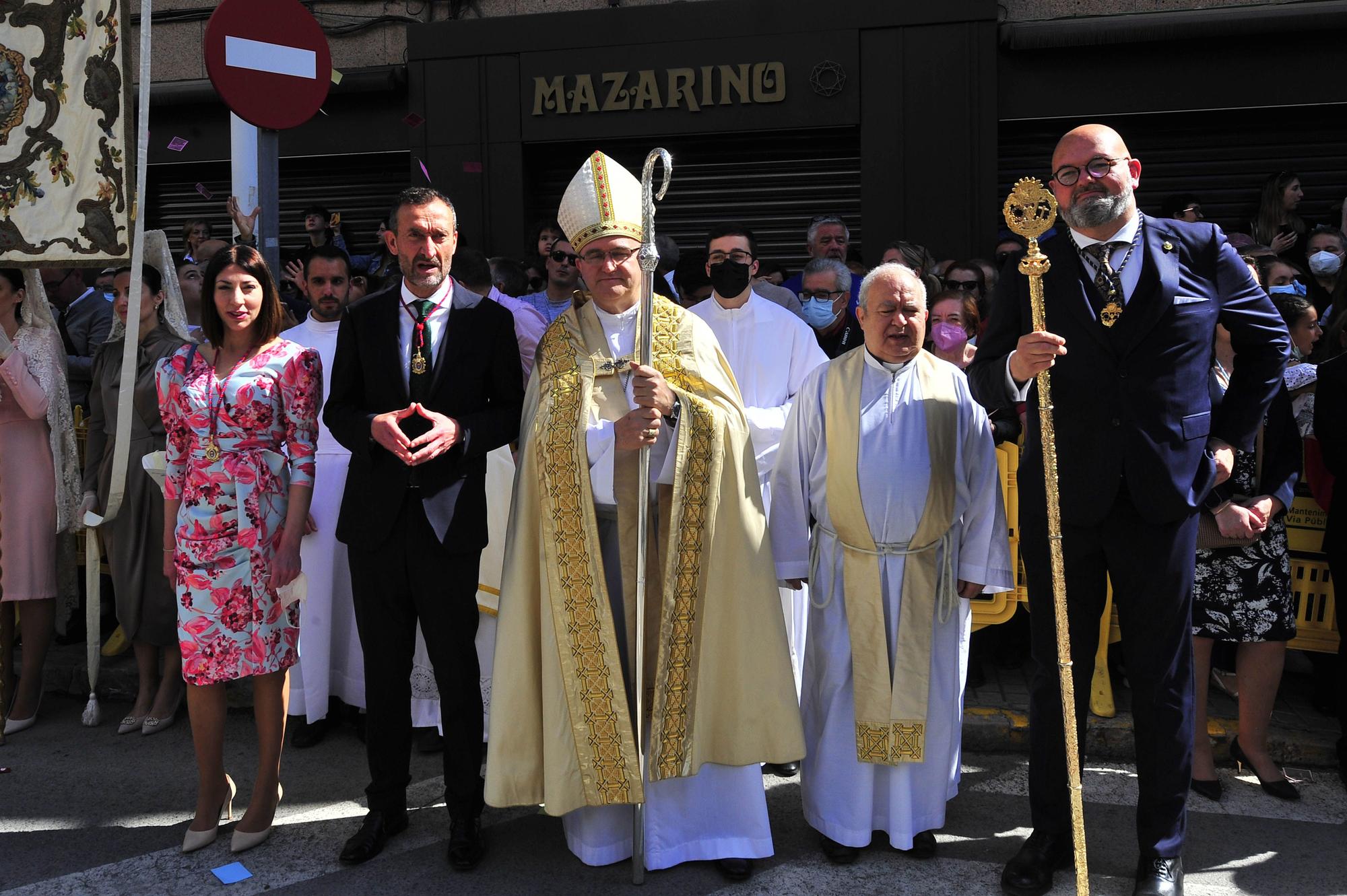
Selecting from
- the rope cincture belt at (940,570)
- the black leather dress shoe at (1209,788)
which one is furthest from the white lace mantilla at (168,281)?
the black leather dress shoe at (1209,788)

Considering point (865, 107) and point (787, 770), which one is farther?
point (865, 107)

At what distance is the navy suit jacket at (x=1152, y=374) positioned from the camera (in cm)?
355

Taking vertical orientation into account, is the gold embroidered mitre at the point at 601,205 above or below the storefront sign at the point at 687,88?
below

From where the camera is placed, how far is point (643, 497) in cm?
380

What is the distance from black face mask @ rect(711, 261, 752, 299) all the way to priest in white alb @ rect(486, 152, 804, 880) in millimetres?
1202

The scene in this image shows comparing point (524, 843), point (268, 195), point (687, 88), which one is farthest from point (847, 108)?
point (524, 843)

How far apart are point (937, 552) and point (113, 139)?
3.89 meters

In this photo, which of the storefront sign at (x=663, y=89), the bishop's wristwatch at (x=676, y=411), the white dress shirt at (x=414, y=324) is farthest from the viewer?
the storefront sign at (x=663, y=89)

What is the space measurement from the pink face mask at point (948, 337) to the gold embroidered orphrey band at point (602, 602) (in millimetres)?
1915

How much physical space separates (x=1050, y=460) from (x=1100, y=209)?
2.49 ft

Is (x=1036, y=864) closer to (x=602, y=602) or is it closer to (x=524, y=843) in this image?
(x=602, y=602)

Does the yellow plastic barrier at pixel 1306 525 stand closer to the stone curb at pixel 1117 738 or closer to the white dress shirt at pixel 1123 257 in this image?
the stone curb at pixel 1117 738

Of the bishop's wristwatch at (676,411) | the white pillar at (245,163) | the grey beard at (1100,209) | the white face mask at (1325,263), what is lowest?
the bishop's wristwatch at (676,411)

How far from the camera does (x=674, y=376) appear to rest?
3.97m
